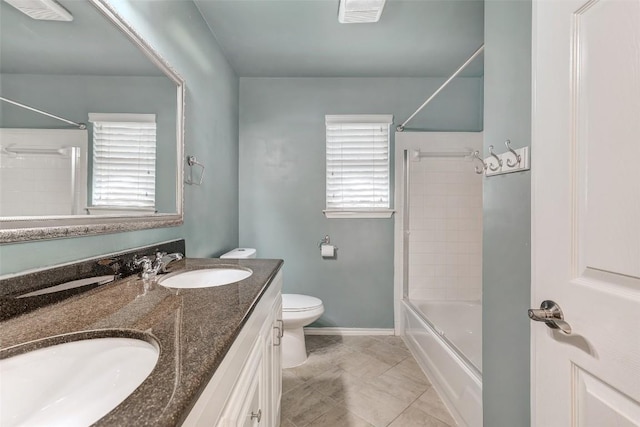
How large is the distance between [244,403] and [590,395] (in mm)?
859

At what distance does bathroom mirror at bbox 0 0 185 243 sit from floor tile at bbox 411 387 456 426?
1.79m

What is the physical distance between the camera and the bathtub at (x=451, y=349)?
138 cm

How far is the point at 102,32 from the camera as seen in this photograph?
38.8 inches

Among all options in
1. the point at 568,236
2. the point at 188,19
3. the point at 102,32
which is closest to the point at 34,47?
the point at 102,32

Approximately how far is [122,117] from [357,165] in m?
1.84

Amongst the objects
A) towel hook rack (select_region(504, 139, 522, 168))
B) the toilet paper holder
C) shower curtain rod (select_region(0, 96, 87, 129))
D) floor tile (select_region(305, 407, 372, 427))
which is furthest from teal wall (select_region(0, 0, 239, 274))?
towel hook rack (select_region(504, 139, 522, 168))

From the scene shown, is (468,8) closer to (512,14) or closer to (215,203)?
(512,14)

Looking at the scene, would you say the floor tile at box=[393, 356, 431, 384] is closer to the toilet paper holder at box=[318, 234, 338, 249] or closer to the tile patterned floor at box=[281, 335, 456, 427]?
the tile patterned floor at box=[281, 335, 456, 427]

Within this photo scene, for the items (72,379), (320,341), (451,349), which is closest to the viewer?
(72,379)

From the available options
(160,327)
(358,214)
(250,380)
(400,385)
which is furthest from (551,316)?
(358,214)

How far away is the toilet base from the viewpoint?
201cm

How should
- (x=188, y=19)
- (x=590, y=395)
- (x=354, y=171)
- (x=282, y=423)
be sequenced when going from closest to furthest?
1. (x=590, y=395)
2. (x=282, y=423)
3. (x=188, y=19)
4. (x=354, y=171)

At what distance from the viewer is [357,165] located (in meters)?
2.52

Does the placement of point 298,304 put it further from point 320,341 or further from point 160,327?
point 160,327
